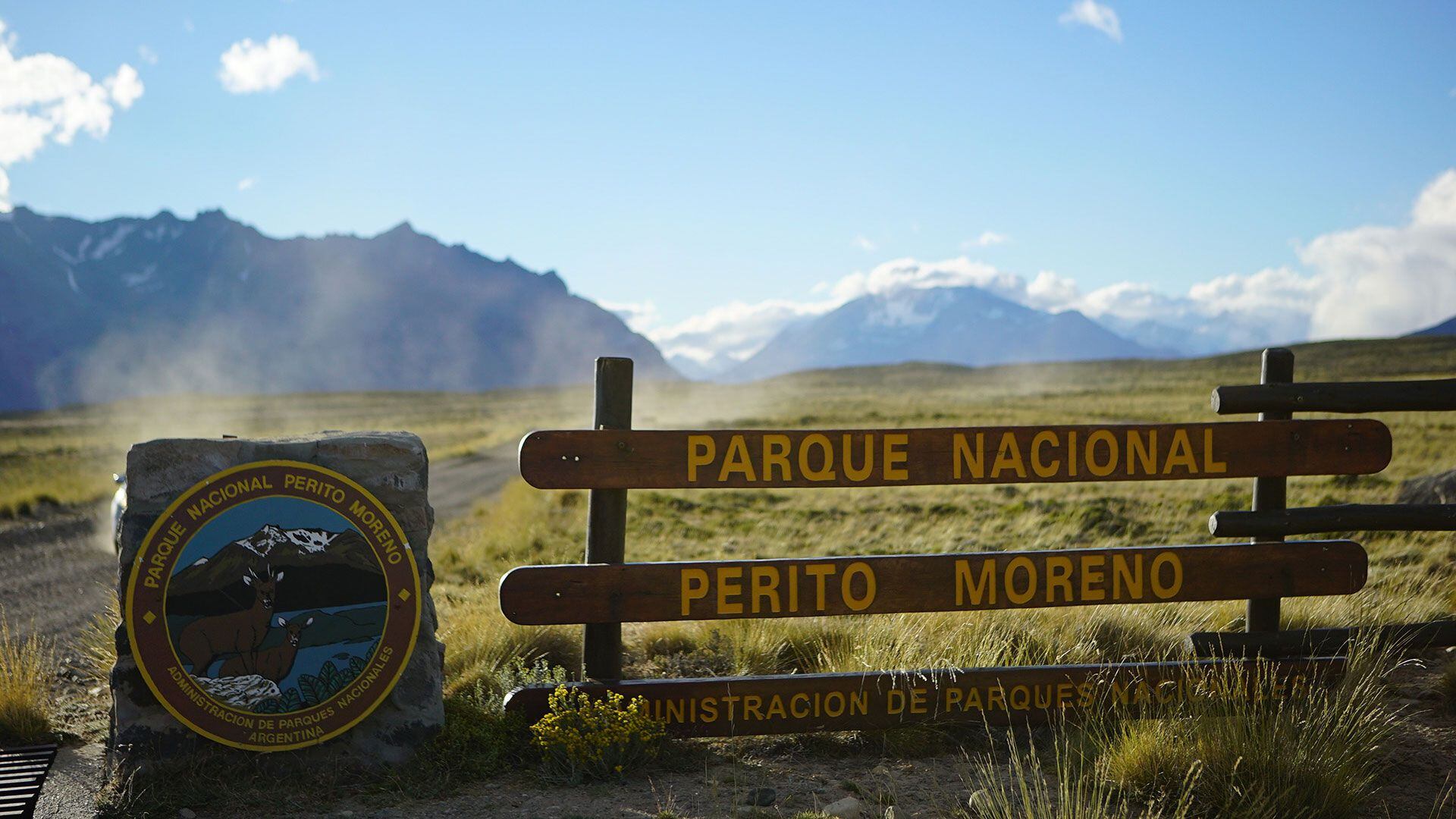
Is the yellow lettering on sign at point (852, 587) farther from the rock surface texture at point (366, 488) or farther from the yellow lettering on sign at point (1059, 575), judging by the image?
the rock surface texture at point (366, 488)

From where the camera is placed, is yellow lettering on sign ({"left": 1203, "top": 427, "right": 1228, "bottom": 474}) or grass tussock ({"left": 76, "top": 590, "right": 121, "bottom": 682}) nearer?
yellow lettering on sign ({"left": 1203, "top": 427, "right": 1228, "bottom": 474})

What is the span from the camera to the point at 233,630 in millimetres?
4512

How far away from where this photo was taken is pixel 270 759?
4.50m

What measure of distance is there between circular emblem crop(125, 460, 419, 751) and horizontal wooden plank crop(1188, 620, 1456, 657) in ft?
14.2

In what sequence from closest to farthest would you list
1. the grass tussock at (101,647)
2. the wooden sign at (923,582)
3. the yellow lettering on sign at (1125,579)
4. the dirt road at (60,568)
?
1. the wooden sign at (923,582)
2. the yellow lettering on sign at (1125,579)
3. the grass tussock at (101,647)
4. the dirt road at (60,568)

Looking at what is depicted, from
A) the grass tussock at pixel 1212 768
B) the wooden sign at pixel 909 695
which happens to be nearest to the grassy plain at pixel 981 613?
the grass tussock at pixel 1212 768

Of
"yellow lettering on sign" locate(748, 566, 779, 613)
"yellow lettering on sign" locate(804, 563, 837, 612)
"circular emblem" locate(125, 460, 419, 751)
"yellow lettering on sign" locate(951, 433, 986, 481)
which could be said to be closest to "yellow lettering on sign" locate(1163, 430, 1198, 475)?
"yellow lettering on sign" locate(951, 433, 986, 481)

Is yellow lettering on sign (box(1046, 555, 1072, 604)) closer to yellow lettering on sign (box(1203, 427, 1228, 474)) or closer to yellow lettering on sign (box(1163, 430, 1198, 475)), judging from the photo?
yellow lettering on sign (box(1163, 430, 1198, 475))

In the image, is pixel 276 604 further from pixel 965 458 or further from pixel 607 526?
pixel 965 458

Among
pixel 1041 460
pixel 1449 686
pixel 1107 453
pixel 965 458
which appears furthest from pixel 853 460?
pixel 1449 686

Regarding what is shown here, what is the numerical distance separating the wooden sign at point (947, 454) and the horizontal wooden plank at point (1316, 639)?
91cm

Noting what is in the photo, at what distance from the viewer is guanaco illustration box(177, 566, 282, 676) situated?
14.6ft

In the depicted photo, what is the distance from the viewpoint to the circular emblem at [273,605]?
4.45 meters

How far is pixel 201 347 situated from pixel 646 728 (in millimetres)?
223021
